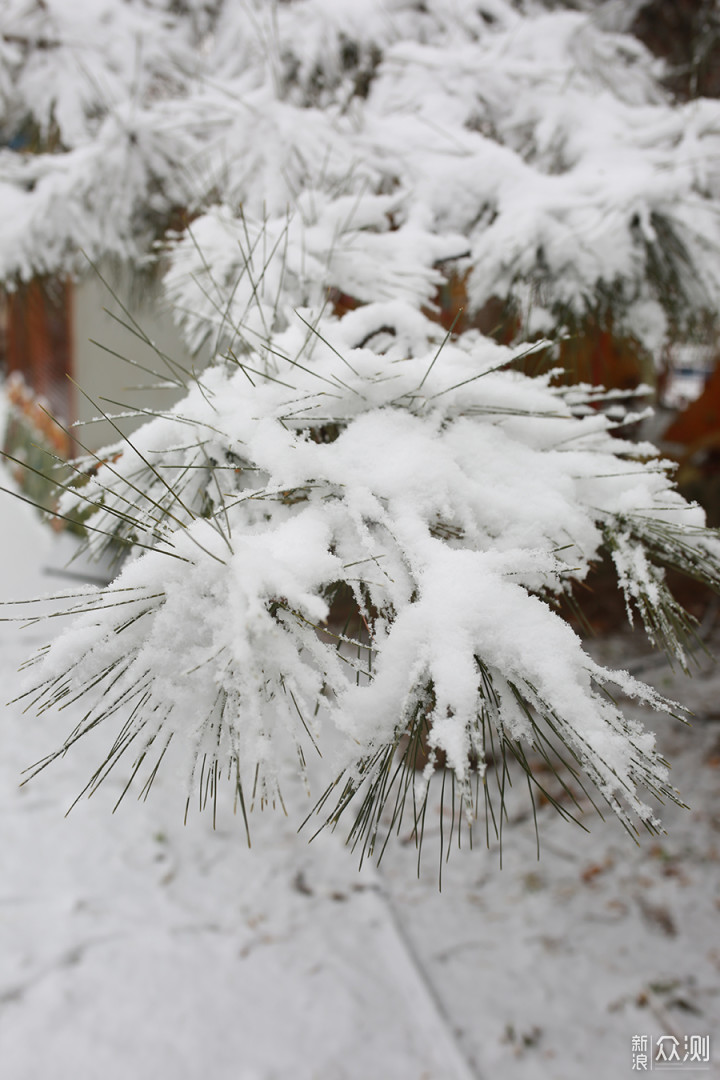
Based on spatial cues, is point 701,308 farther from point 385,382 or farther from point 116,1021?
point 116,1021

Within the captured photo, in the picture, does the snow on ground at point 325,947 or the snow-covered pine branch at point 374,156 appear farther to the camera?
the snow on ground at point 325,947

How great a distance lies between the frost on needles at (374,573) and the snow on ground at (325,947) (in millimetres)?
1521

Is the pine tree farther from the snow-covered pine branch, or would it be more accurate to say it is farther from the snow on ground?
the snow on ground

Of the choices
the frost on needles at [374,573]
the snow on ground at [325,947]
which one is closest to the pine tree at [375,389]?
the frost on needles at [374,573]

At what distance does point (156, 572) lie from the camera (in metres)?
0.62

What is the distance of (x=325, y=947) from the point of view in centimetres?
208

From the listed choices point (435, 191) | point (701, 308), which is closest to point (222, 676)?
point (435, 191)

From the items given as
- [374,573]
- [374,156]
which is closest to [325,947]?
[374,573]

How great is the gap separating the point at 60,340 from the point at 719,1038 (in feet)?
20.5

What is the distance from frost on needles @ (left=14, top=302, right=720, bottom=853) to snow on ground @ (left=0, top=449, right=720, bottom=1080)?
59.9 inches

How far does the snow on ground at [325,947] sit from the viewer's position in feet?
5.83

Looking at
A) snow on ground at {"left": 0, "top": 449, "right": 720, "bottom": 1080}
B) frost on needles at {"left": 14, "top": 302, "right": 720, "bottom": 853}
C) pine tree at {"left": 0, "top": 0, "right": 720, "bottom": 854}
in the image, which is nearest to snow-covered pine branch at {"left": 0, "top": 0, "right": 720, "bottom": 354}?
pine tree at {"left": 0, "top": 0, "right": 720, "bottom": 854}

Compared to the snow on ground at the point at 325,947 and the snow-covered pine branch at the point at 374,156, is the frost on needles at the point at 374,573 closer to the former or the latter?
the snow-covered pine branch at the point at 374,156

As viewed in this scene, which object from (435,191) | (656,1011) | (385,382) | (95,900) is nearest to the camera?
(385,382)
